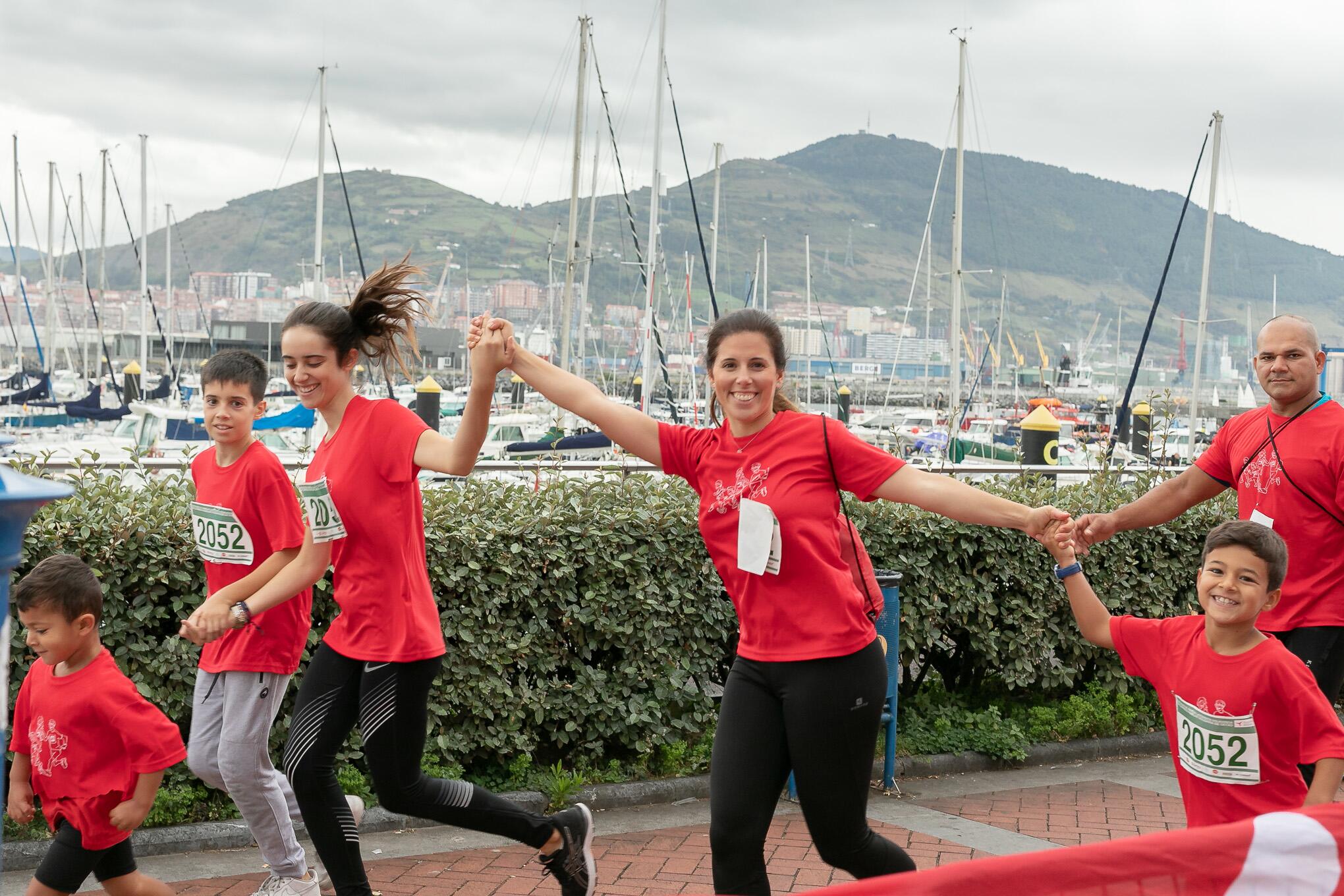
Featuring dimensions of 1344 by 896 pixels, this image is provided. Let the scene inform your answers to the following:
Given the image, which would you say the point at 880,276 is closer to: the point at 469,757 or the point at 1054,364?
the point at 1054,364

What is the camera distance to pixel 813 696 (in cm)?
348

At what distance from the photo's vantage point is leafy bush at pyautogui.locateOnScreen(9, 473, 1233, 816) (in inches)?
206

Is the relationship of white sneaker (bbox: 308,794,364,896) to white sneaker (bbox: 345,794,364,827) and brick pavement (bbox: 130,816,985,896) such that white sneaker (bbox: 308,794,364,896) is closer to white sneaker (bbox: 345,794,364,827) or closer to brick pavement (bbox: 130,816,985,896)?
white sneaker (bbox: 345,794,364,827)

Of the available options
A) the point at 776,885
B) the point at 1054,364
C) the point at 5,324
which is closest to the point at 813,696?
the point at 776,885

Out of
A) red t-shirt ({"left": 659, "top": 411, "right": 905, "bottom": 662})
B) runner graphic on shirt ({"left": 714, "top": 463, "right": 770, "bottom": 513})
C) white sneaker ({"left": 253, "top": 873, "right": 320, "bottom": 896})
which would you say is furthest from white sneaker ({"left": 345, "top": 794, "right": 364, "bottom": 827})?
runner graphic on shirt ({"left": 714, "top": 463, "right": 770, "bottom": 513})

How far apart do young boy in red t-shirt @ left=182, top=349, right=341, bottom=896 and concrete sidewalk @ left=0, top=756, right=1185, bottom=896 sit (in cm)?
68

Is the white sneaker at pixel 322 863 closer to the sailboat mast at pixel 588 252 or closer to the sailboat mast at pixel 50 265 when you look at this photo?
the sailboat mast at pixel 588 252

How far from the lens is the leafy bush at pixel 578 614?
523 centimetres

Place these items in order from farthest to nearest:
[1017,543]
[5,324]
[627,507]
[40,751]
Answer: [5,324], [1017,543], [627,507], [40,751]

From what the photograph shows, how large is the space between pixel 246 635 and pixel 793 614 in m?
1.87

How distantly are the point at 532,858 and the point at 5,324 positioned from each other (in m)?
77.3

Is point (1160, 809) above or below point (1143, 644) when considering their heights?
below

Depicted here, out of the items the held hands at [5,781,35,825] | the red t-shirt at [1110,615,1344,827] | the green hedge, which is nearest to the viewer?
the red t-shirt at [1110,615,1344,827]

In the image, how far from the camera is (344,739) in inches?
162
